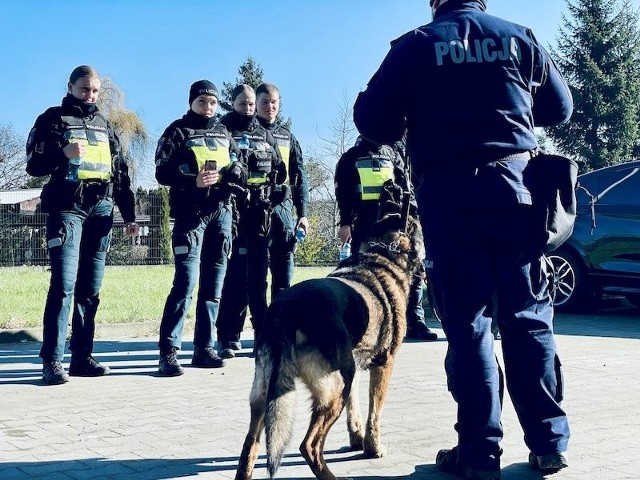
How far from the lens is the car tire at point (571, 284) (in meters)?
10.7

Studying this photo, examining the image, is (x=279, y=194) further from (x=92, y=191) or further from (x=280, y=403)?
(x=280, y=403)

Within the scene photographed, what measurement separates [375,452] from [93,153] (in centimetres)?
353

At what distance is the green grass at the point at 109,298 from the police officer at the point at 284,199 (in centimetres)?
242

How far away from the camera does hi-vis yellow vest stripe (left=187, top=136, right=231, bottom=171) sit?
690cm

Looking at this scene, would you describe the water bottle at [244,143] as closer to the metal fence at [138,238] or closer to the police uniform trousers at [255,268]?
the police uniform trousers at [255,268]

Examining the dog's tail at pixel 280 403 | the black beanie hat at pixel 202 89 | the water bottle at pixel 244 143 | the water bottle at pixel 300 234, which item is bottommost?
the dog's tail at pixel 280 403

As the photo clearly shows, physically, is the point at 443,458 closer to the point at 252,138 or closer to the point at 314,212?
the point at 252,138

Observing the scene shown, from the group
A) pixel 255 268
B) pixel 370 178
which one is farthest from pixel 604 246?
pixel 255 268

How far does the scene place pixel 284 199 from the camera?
7.93 metres

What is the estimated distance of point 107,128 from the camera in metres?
6.79

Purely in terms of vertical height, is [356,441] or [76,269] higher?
[76,269]

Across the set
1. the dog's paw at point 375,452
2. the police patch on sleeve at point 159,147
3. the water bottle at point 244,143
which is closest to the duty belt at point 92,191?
the police patch on sleeve at point 159,147

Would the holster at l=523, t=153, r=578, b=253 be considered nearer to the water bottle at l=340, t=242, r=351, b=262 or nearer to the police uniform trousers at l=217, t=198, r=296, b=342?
the police uniform trousers at l=217, t=198, r=296, b=342

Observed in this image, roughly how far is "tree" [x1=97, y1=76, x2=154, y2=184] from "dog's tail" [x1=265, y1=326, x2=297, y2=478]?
3167 centimetres
